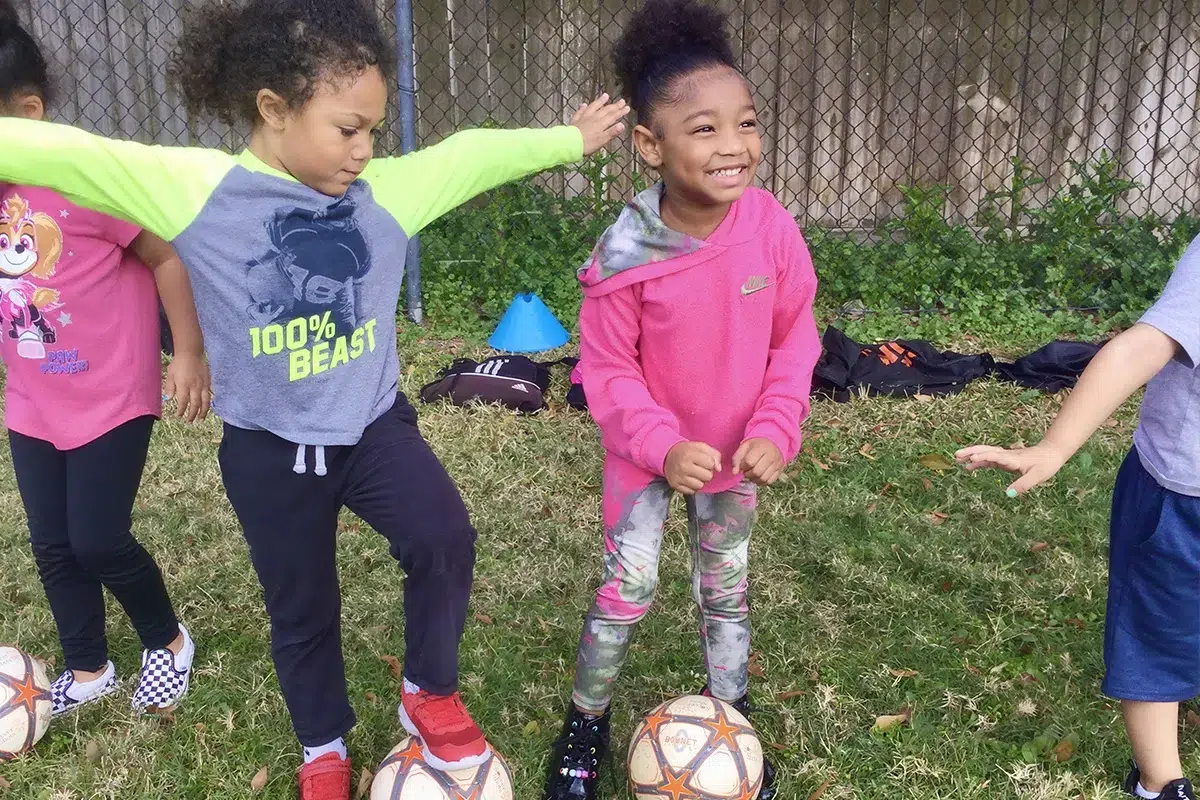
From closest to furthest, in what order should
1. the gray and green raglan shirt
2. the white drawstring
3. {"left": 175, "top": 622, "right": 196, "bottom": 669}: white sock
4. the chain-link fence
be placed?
the gray and green raglan shirt, the white drawstring, {"left": 175, "top": 622, "right": 196, "bottom": 669}: white sock, the chain-link fence

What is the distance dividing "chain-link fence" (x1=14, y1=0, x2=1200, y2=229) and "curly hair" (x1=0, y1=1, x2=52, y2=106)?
4813 mm

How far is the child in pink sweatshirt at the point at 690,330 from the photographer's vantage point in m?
2.40

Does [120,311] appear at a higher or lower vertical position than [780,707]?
higher

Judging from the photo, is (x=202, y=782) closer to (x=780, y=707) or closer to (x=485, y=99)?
(x=780, y=707)

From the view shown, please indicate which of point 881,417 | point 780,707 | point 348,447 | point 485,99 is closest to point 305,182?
point 348,447

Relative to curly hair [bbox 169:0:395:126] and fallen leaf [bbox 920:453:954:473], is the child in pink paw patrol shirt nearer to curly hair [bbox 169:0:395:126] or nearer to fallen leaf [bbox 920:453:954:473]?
curly hair [bbox 169:0:395:126]

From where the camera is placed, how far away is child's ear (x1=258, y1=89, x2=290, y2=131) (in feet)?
7.13

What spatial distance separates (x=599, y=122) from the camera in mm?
2709

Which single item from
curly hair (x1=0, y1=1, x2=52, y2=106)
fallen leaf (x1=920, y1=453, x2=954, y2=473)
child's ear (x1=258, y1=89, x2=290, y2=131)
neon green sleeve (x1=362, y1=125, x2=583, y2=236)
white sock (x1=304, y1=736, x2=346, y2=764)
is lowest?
white sock (x1=304, y1=736, x2=346, y2=764)

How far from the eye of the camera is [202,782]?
2775 mm

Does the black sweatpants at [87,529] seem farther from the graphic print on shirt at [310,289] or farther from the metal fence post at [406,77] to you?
the metal fence post at [406,77]

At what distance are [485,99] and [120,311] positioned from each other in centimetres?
521

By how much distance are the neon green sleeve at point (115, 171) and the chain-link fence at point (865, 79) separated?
213 inches

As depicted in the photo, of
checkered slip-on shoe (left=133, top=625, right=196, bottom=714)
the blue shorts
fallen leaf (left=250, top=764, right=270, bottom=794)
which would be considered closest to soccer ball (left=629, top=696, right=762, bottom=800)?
the blue shorts
